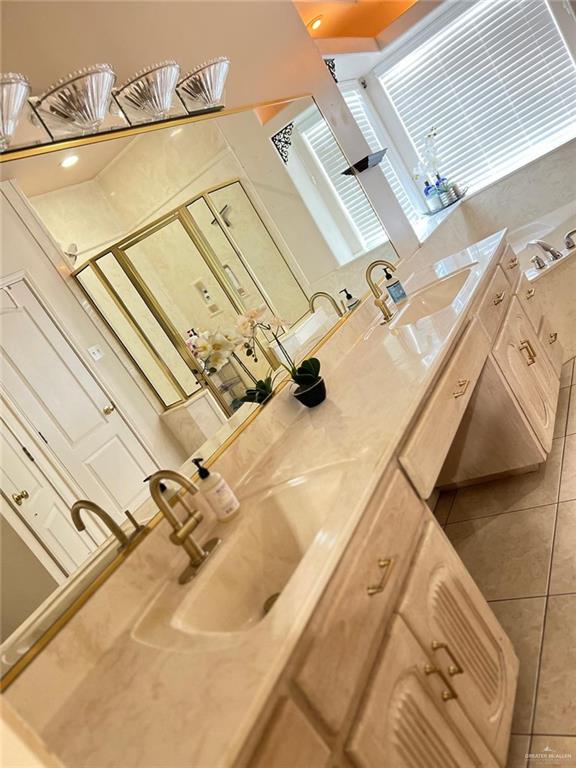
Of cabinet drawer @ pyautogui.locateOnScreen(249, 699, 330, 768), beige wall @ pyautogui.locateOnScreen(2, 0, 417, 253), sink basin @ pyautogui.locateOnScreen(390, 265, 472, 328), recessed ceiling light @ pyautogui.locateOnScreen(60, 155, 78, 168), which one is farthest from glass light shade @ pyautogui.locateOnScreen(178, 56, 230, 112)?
cabinet drawer @ pyautogui.locateOnScreen(249, 699, 330, 768)

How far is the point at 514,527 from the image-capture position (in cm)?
221

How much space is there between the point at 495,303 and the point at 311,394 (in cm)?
97

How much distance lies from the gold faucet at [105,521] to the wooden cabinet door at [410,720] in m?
0.65

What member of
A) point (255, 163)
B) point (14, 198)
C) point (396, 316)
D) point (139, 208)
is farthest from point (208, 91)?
point (396, 316)

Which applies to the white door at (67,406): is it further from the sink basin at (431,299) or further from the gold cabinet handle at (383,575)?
the sink basin at (431,299)

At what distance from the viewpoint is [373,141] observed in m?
4.41

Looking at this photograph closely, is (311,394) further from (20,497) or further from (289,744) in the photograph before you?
(289,744)

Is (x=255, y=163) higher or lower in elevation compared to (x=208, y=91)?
lower

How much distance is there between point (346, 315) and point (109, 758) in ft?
6.70

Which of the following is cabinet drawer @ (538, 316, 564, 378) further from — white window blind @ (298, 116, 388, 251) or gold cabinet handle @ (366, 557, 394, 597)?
gold cabinet handle @ (366, 557, 394, 597)

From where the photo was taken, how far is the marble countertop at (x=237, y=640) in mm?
855

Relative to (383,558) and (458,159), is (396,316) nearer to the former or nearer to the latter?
(383,558)

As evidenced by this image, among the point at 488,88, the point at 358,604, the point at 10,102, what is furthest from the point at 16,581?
the point at 488,88

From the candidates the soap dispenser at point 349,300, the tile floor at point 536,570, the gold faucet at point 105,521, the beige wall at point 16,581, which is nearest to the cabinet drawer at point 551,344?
the tile floor at point 536,570
